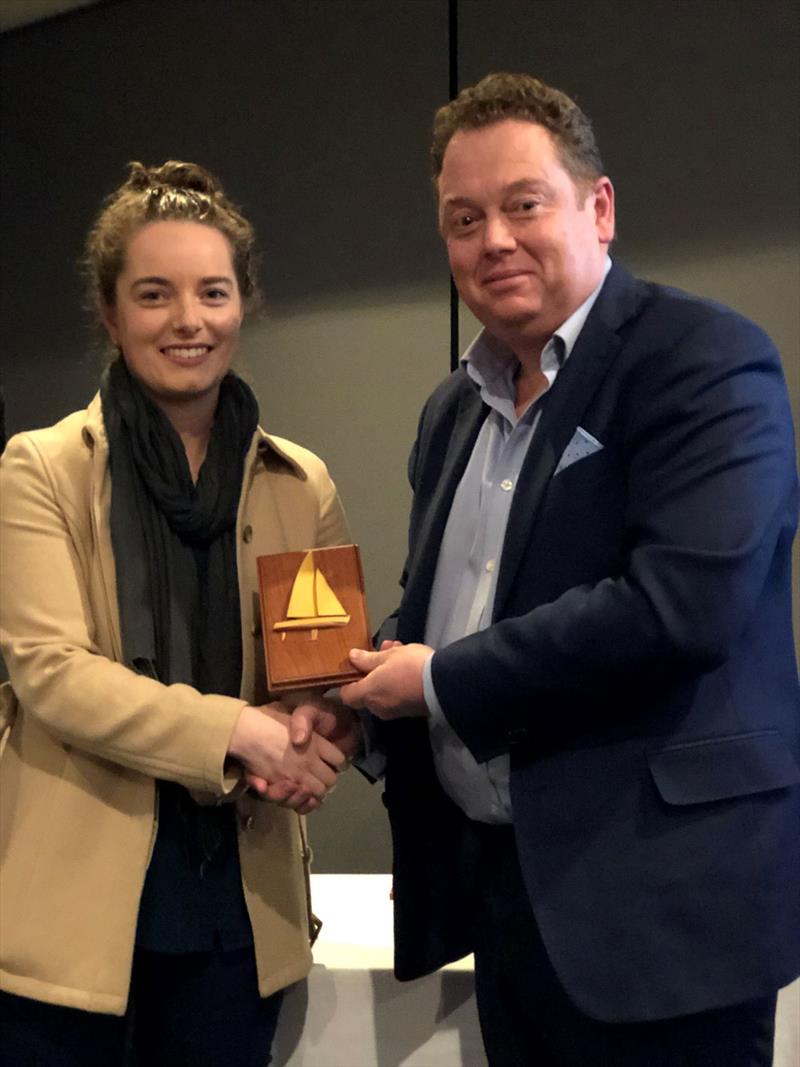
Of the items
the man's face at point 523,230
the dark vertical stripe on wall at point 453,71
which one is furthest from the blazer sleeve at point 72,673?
the dark vertical stripe on wall at point 453,71

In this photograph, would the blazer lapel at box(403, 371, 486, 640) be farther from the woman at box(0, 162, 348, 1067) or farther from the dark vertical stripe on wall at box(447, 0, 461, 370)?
the dark vertical stripe on wall at box(447, 0, 461, 370)

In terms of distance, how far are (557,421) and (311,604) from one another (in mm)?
427

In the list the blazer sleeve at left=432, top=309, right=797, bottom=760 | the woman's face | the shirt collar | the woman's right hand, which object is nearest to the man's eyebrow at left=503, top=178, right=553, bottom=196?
the shirt collar

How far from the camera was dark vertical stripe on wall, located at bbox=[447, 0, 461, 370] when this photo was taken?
284 cm

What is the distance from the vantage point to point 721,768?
1148mm

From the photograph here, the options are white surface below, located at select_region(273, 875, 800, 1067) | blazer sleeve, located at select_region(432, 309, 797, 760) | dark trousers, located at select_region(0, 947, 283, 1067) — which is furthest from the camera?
white surface below, located at select_region(273, 875, 800, 1067)

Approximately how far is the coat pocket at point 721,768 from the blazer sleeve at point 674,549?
8cm

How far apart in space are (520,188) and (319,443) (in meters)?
1.78

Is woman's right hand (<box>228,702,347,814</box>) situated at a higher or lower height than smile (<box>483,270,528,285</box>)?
lower

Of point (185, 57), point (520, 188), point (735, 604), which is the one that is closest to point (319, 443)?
point (185, 57)

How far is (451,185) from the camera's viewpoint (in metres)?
1.40

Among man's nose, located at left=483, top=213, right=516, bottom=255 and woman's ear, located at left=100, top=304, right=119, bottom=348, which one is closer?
man's nose, located at left=483, top=213, right=516, bottom=255

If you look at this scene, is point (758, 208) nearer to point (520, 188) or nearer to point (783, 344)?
point (783, 344)

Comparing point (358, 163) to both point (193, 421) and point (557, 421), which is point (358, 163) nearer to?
point (193, 421)
